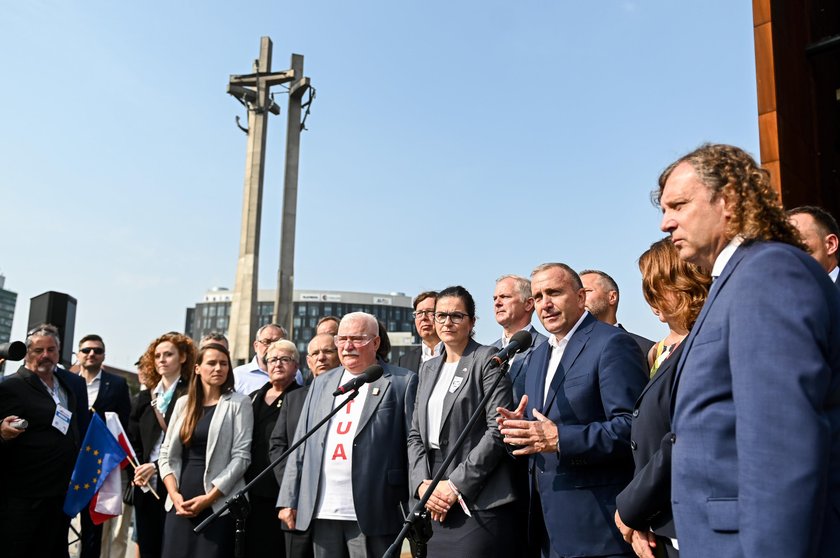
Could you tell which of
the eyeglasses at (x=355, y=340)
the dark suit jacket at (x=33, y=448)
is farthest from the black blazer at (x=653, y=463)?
the dark suit jacket at (x=33, y=448)

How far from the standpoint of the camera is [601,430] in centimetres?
320

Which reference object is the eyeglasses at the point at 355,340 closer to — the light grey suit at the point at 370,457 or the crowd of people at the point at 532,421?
the crowd of people at the point at 532,421

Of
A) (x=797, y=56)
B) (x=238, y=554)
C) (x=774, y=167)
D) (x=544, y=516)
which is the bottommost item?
(x=238, y=554)

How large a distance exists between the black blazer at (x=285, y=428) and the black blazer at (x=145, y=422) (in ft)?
3.14

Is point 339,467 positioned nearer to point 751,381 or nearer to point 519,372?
point 519,372

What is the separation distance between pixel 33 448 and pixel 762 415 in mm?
5226

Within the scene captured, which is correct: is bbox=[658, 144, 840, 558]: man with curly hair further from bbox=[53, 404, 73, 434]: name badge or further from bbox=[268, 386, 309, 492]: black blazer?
bbox=[53, 404, 73, 434]: name badge

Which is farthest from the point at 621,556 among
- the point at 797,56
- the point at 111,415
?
the point at 797,56

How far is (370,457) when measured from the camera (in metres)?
4.40

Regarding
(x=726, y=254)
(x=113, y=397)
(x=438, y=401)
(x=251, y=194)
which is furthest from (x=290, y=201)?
(x=726, y=254)

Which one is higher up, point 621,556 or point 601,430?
point 601,430

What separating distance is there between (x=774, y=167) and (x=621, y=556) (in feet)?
11.9

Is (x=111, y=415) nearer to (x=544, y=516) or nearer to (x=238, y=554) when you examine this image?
(x=238, y=554)

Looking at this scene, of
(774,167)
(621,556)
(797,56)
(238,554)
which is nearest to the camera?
(621,556)
